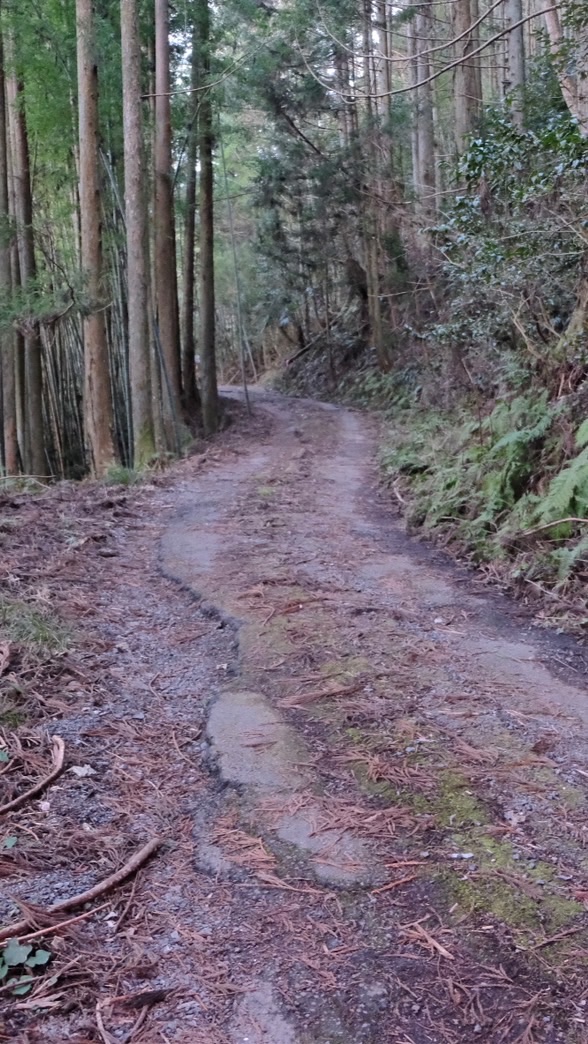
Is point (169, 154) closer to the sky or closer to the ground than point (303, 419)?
closer to the sky

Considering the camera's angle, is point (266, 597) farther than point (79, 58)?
No

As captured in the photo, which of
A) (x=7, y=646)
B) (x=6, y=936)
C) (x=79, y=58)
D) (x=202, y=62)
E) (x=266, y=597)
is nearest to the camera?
(x=6, y=936)

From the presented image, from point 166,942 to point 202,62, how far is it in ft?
57.0

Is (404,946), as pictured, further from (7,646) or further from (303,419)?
(303,419)

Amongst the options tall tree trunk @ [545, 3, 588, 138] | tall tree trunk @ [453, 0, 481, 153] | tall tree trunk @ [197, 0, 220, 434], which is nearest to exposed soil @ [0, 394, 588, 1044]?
tall tree trunk @ [545, 3, 588, 138]

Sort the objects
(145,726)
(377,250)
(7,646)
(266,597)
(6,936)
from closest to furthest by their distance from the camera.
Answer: (6,936) < (145,726) < (7,646) < (266,597) < (377,250)

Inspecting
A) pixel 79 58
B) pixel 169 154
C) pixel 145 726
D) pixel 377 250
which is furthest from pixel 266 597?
pixel 377 250

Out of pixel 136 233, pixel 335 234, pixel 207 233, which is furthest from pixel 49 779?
pixel 335 234

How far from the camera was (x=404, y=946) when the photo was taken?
2.07 metres

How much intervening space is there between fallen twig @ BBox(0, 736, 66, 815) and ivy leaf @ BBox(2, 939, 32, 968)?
691 millimetres

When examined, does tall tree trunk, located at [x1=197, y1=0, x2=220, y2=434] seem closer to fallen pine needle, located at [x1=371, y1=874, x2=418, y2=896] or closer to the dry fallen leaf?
the dry fallen leaf

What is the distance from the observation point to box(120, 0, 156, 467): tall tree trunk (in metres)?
10.8

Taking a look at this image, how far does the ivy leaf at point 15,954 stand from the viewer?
76.5 inches

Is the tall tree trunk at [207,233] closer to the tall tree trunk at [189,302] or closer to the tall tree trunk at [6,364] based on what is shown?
the tall tree trunk at [189,302]
